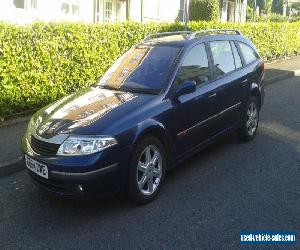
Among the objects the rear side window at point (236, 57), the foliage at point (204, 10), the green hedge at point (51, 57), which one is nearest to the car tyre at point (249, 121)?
the rear side window at point (236, 57)

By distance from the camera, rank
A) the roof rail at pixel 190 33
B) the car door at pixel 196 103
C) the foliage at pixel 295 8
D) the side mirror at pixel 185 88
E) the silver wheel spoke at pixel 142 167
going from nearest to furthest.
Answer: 1. the silver wheel spoke at pixel 142 167
2. the side mirror at pixel 185 88
3. the car door at pixel 196 103
4. the roof rail at pixel 190 33
5. the foliage at pixel 295 8

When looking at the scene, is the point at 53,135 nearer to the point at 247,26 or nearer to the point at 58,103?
the point at 58,103

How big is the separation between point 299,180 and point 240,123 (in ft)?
4.86

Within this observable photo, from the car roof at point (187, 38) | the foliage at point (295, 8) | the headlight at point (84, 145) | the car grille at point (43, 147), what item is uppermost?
the foliage at point (295, 8)

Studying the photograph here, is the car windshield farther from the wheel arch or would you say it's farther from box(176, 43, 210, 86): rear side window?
the wheel arch

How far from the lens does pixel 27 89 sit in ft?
25.0

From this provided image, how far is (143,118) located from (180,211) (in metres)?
1.04

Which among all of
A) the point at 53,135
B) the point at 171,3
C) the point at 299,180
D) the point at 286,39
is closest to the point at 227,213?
the point at 299,180

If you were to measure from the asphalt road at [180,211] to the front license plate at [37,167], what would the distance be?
460 millimetres

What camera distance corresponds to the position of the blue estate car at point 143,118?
404 cm

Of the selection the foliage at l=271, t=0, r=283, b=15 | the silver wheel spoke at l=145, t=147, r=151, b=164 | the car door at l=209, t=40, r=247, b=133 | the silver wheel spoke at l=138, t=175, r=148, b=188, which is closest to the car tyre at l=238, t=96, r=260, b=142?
the car door at l=209, t=40, r=247, b=133

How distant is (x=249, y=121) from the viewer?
660cm

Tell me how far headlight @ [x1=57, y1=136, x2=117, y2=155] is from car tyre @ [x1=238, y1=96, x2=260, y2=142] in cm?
297

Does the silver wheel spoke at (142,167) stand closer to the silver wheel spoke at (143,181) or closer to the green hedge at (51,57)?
the silver wheel spoke at (143,181)
